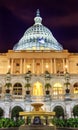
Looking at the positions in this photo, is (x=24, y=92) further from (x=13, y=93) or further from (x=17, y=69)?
(x=17, y=69)

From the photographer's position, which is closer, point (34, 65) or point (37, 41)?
point (34, 65)

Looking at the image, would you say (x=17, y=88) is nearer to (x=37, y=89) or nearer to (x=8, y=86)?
(x=8, y=86)

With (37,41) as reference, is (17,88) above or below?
below

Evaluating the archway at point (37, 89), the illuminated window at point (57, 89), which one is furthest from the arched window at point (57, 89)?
the archway at point (37, 89)

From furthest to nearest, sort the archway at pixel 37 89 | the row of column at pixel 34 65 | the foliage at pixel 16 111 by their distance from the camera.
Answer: the row of column at pixel 34 65 < the archway at pixel 37 89 < the foliage at pixel 16 111

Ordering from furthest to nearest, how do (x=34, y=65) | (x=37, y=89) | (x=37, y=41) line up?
1. (x=37, y=41)
2. (x=34, y=65)
3. (x=37, y=89)

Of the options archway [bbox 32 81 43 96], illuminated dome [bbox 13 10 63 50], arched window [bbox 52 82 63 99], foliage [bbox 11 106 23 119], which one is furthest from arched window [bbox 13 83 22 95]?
illuminated dome [bbox 13 10 63 50]

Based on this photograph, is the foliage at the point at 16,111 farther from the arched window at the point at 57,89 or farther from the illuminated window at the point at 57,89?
the illuminated window at the point at 57,89

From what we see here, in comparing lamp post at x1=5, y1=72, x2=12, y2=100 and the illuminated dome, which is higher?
the illuminated dome

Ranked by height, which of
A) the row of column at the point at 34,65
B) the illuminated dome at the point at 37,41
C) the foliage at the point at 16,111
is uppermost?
the illuminated dome at the point at 37,41

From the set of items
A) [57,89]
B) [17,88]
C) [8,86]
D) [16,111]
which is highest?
Answer: [8,86]

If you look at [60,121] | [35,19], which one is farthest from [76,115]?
[35,19]

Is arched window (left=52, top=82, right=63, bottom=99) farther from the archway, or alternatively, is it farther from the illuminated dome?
the illuminated dome

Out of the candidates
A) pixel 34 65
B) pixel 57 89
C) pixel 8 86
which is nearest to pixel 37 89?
pixel 57 89
